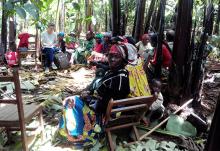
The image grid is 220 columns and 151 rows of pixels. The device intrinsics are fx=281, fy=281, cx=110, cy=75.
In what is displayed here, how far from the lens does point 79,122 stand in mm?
3838

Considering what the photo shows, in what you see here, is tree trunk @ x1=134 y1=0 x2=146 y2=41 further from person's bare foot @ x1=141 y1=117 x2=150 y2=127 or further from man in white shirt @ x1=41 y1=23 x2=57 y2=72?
person's bare foot @ x1=141 y1=117 x2=150 y2=127

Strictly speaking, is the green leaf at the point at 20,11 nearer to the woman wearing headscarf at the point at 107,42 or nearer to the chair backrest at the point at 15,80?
the chair backrest at the point at 15,80

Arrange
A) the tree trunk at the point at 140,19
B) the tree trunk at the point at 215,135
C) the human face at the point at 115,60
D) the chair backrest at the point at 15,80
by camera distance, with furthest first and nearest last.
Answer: the tree trunk at the point at 140,19 → the human face at the point at 115,60 → the chair backrest at the point at 15,80 → the tree trunk at the point at 215,135

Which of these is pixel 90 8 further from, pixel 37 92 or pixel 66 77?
pixel 37 92

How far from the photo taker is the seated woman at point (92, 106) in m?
3.63

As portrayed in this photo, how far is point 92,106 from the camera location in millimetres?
3830

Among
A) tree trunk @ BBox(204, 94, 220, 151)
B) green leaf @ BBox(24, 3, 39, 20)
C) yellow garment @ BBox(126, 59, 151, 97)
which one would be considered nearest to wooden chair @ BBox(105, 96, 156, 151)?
yellow garment @ BBox(126, 59, 151, 97)

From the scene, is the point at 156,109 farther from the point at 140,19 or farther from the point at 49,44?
the point at 49,44

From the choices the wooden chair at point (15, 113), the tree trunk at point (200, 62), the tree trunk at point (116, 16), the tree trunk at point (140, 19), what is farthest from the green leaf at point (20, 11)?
the tree trunk at point (140, 19)

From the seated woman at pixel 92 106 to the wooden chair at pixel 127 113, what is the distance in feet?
0.58

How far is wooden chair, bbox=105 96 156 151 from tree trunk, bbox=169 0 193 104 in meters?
1.25

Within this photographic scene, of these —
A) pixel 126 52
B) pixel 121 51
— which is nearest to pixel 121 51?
pixel 121 51

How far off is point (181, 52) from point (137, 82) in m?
1.16

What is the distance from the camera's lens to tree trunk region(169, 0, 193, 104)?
15.1 feet
